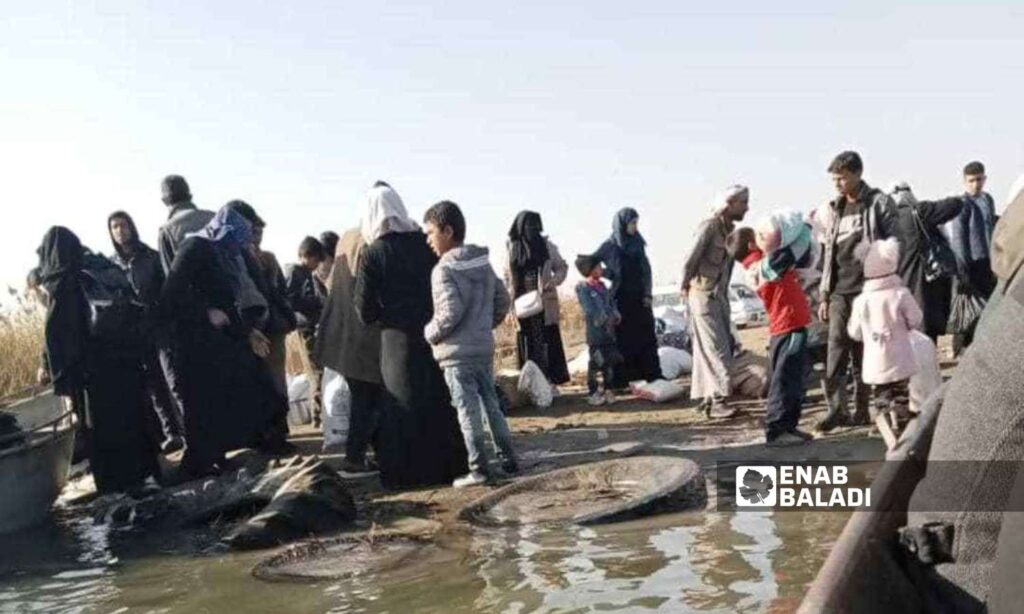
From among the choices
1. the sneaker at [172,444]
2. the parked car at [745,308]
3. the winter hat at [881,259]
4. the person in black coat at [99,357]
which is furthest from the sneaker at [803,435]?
the parked car at [745,308]

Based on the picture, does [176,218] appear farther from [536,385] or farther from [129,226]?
[536,385]

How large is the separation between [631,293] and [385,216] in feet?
14.8

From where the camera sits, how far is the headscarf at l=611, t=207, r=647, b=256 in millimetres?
10875

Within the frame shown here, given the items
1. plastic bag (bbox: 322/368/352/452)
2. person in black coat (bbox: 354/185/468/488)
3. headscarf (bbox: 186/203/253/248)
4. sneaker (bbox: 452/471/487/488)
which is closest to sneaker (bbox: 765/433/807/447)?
sneaker (bbox: 452/471/487/488)

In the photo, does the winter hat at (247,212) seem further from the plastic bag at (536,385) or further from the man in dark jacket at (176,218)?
the plastic bag at (536,385)

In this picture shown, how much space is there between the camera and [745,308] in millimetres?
22969

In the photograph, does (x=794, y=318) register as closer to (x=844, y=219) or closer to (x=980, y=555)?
(x=844, y=219)

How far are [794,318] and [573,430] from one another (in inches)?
93.7

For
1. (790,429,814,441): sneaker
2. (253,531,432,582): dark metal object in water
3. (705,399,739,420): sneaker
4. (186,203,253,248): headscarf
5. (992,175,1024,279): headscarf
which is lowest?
(253,531,432,582): dark metal object in water

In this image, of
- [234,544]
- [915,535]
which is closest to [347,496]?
[234,544]

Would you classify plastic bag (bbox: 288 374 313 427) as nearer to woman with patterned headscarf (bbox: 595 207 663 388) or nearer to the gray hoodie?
woman with patterned headscarf (bbox: 595 207 663 388)

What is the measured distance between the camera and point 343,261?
8031mm

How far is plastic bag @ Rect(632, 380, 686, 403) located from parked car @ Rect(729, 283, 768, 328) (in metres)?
11.9

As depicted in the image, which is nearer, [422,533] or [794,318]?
[422,533]
